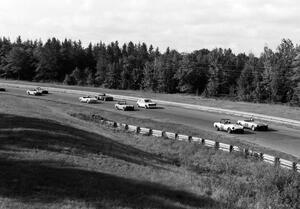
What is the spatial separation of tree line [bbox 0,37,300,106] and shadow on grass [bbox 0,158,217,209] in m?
73.1

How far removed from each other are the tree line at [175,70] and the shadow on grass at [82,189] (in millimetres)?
73061

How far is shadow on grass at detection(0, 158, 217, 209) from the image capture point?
14.1 meters

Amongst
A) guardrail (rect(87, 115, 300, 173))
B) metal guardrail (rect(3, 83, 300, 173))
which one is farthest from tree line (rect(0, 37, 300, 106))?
guardrail (rect(87, 115, 300, 173))

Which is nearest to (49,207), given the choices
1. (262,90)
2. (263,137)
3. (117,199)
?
(117,199)

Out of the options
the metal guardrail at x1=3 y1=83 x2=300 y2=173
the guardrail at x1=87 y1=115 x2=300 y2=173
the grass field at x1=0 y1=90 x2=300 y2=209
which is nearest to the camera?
the grass field at x1=0 y1=90 x2=300 y2=209

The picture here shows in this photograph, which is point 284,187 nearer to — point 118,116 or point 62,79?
point 118,116

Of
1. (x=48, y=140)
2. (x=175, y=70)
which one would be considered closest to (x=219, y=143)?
(x=48, y=140)

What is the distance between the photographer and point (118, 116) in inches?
2130

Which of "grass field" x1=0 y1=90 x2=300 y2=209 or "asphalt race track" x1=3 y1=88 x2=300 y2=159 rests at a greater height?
"grass field" x1=0 y1=90 x2=300 y2=209

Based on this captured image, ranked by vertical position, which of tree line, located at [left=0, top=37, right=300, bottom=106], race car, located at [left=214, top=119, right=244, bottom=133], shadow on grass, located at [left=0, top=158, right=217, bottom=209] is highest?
tree line, located at [left=0, top=37, right=300, bottom=106]

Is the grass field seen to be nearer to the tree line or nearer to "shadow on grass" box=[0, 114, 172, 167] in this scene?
"shadow on grass" box=[0, 114, 172, 167]

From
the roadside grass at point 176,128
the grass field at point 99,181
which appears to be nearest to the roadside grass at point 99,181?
the grass field at point 99,181

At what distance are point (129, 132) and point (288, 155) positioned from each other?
51.0 ft

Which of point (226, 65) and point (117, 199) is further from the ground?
point (226, 65)
